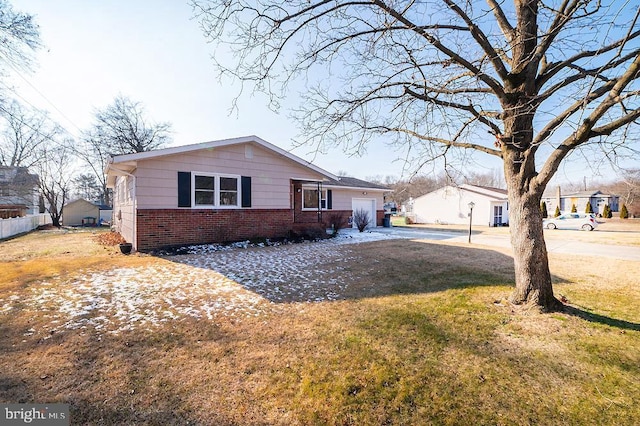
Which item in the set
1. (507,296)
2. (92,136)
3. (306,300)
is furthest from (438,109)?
(92,136)

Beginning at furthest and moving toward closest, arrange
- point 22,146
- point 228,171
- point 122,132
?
1. point 122,132
2. point 22,146
3. point 228,171

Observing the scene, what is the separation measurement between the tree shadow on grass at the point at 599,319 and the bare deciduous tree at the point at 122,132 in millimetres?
32397

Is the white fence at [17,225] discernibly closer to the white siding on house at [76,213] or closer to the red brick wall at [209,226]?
the white siding on house at [76,213]

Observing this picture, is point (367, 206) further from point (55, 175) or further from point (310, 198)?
point (55, 175)

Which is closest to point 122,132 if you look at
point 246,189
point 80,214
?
point 80,214

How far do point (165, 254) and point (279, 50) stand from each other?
23.9 ft

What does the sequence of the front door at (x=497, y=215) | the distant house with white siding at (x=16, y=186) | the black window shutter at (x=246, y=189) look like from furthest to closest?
the front door at (x=497, y=215) < the distant house with white siding at (x=16, y=186) < the black window shutter at (x=246, y=189)

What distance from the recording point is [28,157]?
24.6m

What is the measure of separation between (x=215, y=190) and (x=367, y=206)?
41.3 ft

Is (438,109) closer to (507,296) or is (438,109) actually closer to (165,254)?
(507,296)

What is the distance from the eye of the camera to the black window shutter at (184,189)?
9.55 meters

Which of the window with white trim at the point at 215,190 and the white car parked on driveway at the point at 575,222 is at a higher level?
the window with white trim at the point at 215,190

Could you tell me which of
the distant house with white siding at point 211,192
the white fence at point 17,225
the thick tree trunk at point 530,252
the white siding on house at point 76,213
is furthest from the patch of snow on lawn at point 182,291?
the white siding on house at point 76,213

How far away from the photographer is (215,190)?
10.4 m
